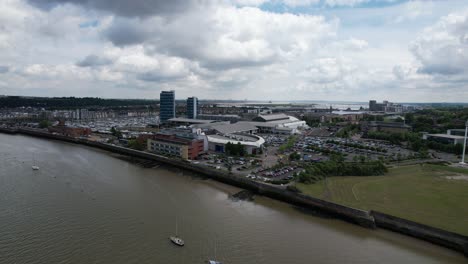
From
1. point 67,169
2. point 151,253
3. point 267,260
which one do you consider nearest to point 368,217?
point 267,260

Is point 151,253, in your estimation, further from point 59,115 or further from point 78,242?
point 59,115

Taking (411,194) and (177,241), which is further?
(411,194)

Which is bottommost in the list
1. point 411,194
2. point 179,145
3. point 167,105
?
point 411,194

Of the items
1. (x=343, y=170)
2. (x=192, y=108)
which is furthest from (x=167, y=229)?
(x=192, y=108)

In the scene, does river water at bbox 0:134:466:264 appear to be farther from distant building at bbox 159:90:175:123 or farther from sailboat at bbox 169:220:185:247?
distant building at bbox 159:90:175:123

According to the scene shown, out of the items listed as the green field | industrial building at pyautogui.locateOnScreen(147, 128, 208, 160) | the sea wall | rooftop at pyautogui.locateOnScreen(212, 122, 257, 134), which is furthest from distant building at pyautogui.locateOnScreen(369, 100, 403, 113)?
the sea wall

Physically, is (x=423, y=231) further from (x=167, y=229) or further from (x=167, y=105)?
(x=167, y=105)

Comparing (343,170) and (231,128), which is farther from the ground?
(231,128)
